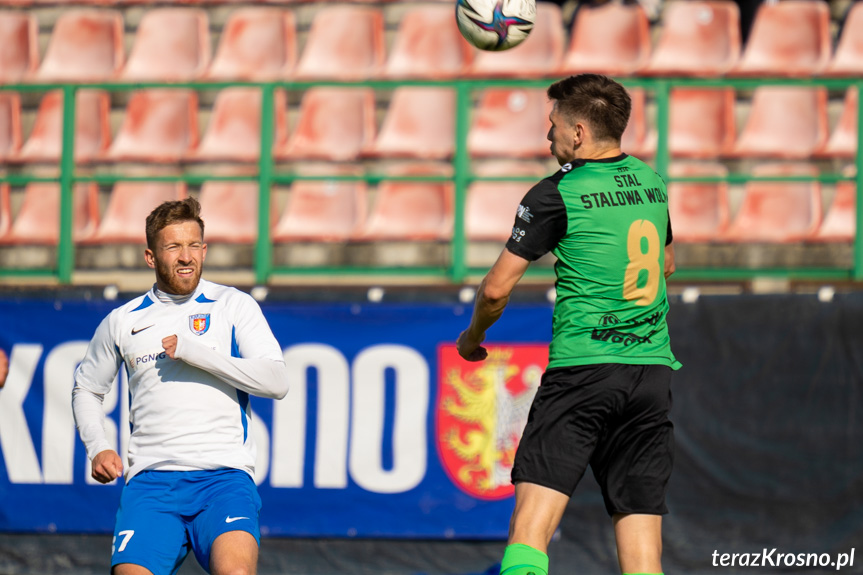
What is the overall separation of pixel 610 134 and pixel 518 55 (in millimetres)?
6582

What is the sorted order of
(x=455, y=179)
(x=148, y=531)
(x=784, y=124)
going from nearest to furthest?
(x=148, y=531), (x=455, y=179), (x=784, y=124)

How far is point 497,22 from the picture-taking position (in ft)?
18.8

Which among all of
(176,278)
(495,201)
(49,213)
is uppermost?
(495,201)

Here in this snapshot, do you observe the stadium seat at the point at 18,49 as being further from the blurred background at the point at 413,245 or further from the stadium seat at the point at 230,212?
the stadium seat at the point at 230,212

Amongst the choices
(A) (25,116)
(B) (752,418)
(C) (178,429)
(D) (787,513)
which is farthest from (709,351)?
(A) (25,116)

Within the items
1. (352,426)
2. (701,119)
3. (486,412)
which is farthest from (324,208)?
(701,119)

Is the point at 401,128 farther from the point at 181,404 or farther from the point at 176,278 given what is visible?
the point at 181,404

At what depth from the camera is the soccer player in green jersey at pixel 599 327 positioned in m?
3.79

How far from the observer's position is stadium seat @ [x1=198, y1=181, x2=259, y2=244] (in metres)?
9.18

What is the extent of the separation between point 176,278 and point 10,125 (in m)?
7.04

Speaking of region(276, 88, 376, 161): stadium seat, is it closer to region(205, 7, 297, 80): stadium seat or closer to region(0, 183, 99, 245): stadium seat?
region(205, 7, 297, 80): stadium seat

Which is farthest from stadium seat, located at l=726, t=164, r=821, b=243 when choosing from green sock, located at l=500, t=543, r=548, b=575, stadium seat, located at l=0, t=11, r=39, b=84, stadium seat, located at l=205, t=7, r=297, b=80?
stadium seat, located at l=0, t=11, r=39, b=84

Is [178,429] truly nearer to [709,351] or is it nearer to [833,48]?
[709,351]

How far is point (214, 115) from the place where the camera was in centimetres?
1017
